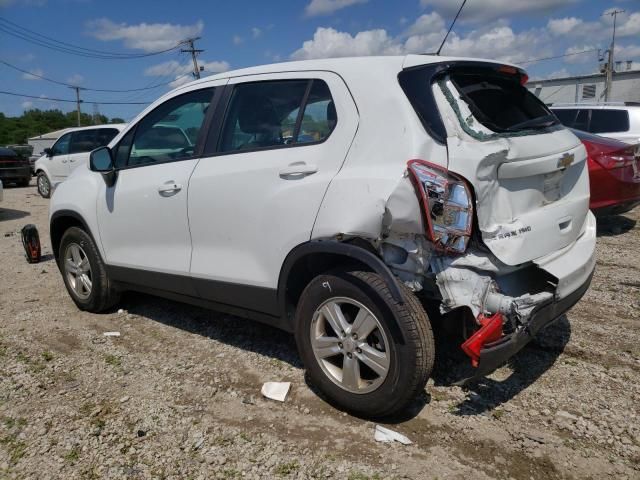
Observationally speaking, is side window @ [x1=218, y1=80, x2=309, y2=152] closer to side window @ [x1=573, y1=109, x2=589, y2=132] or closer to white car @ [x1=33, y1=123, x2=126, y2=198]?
side window @ [x1=573, y1=109, x2=589, y2=132]

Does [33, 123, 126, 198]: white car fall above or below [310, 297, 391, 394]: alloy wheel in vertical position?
above

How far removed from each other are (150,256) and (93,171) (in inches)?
37.4

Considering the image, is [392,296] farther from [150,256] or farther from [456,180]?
[150,256]

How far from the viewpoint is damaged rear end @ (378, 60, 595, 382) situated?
2.47 metres

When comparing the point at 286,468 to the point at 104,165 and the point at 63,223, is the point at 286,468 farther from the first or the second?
the point at 63,223

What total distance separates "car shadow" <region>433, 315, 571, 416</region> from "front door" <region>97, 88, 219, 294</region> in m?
1.90

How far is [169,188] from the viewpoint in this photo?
3.63 meters

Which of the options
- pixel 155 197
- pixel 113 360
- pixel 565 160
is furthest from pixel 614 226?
pixel 113 360

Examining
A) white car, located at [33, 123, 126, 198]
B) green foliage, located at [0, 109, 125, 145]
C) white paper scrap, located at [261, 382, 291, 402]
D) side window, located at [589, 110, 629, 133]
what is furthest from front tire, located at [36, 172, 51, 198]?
green foliage, located at [0, 109, 125, 145]

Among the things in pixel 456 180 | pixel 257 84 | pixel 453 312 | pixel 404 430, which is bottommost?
pixel 404 430

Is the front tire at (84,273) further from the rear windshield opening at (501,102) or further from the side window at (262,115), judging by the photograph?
the rear windshield opening at (501,102)

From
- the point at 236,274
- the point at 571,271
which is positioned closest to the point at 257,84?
the point at 236,274

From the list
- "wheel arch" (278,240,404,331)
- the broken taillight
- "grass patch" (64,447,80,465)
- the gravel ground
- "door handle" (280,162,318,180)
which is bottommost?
"grass patch" (64,447,80,465)

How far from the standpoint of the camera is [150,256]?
13.0 feet
